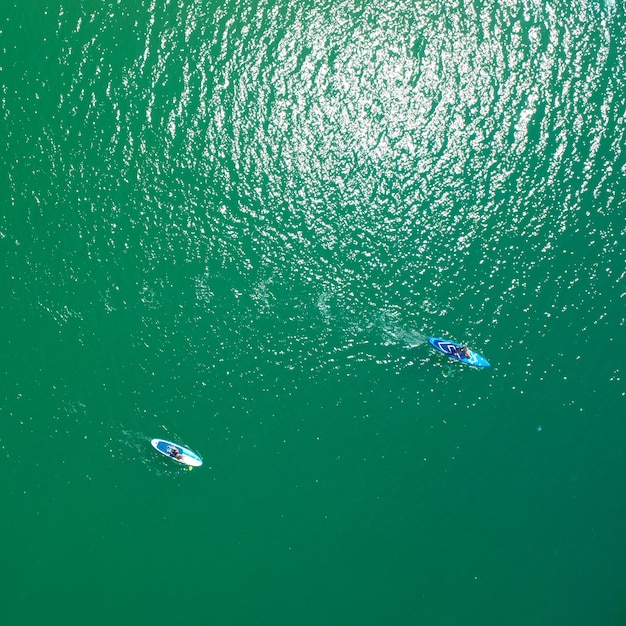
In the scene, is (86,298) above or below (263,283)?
below

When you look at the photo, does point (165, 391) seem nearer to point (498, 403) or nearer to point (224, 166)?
point (224, 166)

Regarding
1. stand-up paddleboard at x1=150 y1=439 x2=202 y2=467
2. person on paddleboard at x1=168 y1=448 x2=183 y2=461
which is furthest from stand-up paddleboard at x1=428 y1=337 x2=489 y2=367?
person on paddleboard at x1=168 y1=448 x2=183 y2=461

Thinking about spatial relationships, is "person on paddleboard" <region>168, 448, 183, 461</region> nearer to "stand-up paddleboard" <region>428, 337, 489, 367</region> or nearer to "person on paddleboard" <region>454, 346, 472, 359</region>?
"stand-up paddleboard" <region>428, 337, 489, 367</region>

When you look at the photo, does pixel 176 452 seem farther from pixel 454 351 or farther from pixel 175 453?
pixel 454 351

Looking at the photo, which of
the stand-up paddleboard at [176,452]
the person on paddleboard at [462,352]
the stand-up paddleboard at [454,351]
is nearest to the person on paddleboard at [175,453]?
the stand-up paddleboard at [176,452]

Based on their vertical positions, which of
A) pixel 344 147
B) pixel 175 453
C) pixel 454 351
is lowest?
pixel 175 453

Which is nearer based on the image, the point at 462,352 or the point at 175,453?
the point at 175,453

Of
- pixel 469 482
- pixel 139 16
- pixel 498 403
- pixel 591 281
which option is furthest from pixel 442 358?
pixel 139 16

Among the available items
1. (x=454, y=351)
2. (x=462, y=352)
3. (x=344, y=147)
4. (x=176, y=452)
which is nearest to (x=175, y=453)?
(x=176, y=452)
